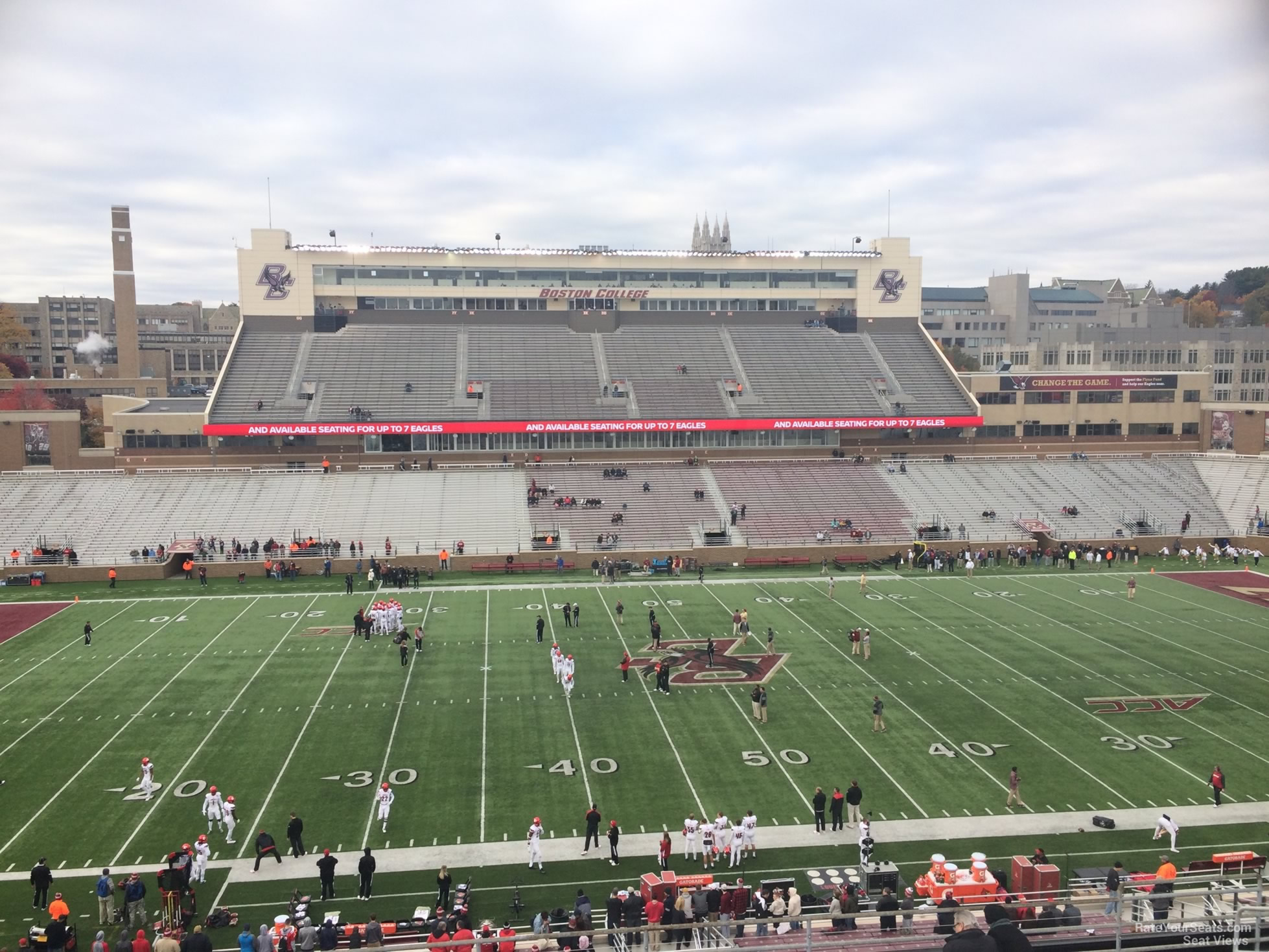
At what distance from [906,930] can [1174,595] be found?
32265mm

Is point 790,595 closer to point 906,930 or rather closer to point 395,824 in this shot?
point 395,824

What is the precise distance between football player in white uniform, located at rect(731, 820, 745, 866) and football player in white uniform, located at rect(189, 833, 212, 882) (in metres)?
9.31

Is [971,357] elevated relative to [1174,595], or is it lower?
elevated

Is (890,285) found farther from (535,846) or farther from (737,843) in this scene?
(535,846)

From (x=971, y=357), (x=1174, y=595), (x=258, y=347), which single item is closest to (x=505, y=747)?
(x=1174, y=595)

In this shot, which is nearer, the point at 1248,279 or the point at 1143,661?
the point at 1143,661

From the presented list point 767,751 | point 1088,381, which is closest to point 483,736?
point 767,751

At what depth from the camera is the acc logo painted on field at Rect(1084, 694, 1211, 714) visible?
25.9m

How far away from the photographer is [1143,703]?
86.7 ft

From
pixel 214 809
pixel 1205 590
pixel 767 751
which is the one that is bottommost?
pixel 767 751

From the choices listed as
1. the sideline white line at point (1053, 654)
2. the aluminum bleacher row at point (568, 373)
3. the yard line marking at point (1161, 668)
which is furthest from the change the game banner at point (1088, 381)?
the sideline white line at point (1053, 654)

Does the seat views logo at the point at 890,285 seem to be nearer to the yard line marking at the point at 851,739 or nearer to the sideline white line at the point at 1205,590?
the sideline white line at the point at 1205,590

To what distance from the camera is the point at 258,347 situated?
214ft

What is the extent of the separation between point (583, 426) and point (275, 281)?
25.3 metres
